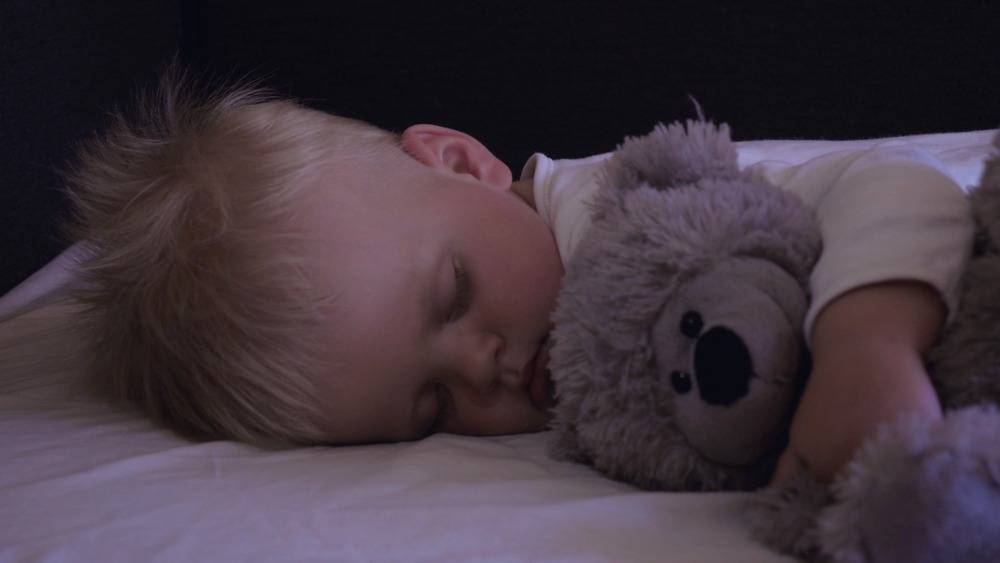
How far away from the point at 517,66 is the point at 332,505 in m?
1.21

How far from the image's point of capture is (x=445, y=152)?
1099 millimetres

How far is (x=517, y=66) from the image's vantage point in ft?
5.66

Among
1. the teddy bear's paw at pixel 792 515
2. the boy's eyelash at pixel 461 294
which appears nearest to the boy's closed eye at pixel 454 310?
the boy's eyelash at pixel 461 294

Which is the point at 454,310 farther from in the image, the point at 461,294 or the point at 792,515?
the point at 792,515

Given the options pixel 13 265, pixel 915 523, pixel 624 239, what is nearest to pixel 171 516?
pixel 624 239

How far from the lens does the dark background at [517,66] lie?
4.99 ft

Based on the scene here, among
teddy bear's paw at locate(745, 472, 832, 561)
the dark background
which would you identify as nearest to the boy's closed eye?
teddy bear's paw at locate(745, 472, 832, 561)

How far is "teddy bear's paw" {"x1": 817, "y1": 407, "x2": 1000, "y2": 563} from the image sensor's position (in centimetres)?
43

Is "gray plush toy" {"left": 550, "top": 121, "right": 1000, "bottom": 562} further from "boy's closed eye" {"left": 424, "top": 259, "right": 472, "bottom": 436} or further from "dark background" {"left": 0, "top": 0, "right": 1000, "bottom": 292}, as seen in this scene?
"dark background" {"left": 0, "top": 0, "right": 1000, "bottom": 292}

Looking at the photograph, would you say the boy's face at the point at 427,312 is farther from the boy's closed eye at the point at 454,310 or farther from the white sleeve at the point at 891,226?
the white sleeve at the point at 891,226

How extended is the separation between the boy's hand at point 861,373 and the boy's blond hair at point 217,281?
451 mm

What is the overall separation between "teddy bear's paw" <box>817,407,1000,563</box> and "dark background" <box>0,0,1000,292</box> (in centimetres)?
125

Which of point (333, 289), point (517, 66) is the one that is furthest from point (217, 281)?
point (517, 66)

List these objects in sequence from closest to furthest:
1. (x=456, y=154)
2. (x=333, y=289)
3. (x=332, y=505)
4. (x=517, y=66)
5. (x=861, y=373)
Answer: (x=861, y=373)
(x=332, y=505)
(x=333, y=289)
(x=456, y=154)
(x=517, y=66)
